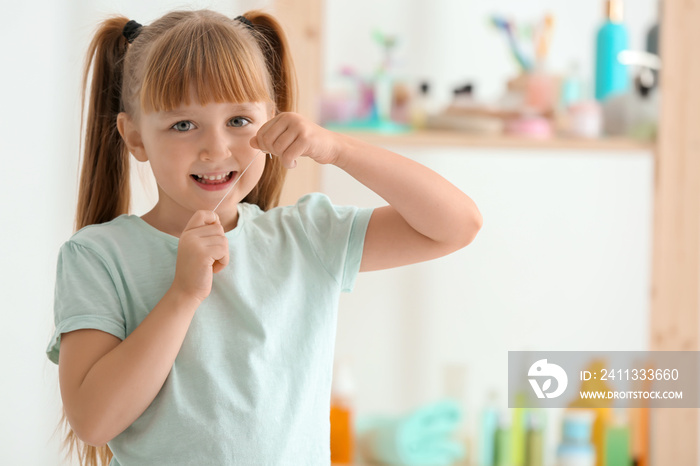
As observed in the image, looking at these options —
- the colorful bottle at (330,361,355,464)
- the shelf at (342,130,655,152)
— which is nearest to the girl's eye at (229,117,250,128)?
the shelf at (342,130,655,152)

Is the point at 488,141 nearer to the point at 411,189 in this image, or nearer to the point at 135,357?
the point at 411,189

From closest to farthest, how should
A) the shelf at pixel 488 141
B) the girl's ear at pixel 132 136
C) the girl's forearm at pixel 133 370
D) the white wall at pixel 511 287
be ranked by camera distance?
the girl's forearm at pixel 133 370 < the girl's ear at pixel 132 136 < the shelf at pixel 488 141 < the white wall at pixel 511 287

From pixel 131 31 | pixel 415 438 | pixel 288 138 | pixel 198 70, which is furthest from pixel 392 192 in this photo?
pixel 415 438

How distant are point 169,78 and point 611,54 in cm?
127

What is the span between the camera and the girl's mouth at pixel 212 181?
2.63 ft

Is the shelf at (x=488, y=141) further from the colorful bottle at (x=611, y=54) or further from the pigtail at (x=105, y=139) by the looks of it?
the pigtail at (x=105, y=139)

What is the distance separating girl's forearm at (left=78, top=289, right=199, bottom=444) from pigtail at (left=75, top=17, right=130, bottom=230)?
242mm

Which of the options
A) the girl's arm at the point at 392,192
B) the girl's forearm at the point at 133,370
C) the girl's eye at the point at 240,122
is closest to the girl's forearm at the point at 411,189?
the girl's arm at the point at 392,192

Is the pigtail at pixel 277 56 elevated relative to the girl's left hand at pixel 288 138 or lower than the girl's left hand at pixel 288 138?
elevated

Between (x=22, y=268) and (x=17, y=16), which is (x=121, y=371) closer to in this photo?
(x=22, y=268)

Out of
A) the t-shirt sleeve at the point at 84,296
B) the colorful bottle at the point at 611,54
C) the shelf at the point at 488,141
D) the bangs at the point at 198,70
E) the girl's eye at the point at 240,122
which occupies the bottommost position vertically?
the t-shirt sleeve at the point at 84,296

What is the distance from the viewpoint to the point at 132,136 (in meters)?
0.86

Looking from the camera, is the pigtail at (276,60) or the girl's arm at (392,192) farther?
the pigtail at (276,60)

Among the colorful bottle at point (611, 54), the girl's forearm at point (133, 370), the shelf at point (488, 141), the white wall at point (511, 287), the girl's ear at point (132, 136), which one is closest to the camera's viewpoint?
the girl's forearm at point (133, 370)
